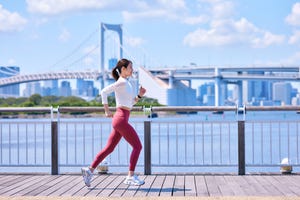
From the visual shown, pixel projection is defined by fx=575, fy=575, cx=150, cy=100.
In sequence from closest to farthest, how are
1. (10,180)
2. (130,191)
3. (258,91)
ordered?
(130,191) → (10,180) → (258,91)

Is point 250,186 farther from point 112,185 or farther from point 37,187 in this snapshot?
point 37,187

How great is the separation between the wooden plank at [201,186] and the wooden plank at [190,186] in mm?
30

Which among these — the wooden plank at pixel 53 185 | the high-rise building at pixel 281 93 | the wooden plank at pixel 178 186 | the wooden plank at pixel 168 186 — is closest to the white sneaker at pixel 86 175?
the wooden plank at pixel 53 185

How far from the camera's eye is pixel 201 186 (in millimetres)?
5172

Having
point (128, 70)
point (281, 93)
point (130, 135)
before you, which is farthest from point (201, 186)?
point (281, 93)

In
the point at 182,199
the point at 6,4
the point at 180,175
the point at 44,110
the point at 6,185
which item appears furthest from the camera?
the point at 6,4

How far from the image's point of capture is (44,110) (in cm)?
638

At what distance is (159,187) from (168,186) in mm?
95

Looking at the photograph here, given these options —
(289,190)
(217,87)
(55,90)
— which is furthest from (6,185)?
(55,90)

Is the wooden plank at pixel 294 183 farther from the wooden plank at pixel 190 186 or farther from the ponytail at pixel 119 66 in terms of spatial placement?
the ponytail at pixel 119 66

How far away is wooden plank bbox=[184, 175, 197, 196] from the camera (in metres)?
4.79

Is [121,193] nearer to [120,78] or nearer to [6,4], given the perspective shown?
[120,78]

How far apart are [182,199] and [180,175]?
1505mm

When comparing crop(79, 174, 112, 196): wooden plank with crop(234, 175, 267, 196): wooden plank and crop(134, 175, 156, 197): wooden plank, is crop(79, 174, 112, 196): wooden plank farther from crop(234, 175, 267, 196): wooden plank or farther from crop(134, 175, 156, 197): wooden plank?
crop(234, 175, 267, 196): wooden plank
